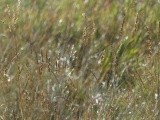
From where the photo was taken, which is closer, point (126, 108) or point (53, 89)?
point (126, 108)

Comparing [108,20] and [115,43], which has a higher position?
[108,20]

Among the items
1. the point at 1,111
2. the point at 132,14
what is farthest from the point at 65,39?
the point at 1,111

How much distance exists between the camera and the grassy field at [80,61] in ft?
8.74

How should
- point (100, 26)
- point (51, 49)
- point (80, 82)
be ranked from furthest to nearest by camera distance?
1. point (100, 26)
2. point (51, 49)
3. point (80, 82)

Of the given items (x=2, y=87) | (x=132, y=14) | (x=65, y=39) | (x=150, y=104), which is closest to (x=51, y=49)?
(x=65, y=39)

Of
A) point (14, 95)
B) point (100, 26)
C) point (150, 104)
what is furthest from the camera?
point (100, 26)

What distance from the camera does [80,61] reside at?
3.59 meters

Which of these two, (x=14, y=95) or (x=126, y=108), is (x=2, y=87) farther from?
(x=126, y=108)

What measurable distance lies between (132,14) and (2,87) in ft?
5.40

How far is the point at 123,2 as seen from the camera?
434 cm

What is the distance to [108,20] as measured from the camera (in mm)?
4176

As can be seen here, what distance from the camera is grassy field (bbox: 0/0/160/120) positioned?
2.66 metres

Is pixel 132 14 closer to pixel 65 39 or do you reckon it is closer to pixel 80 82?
pixel 65 39

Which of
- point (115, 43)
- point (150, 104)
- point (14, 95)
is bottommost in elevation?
point (150, 104)
